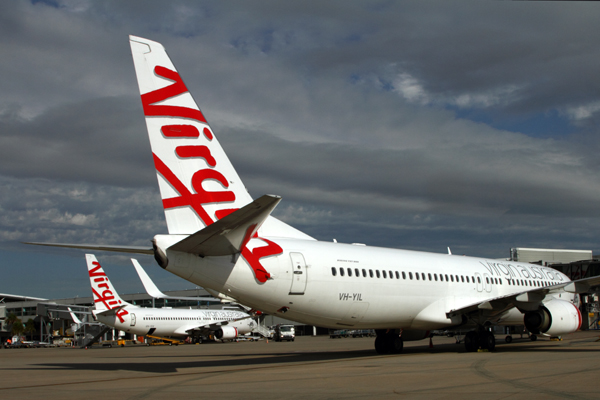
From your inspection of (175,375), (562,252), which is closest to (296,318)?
(175,375)

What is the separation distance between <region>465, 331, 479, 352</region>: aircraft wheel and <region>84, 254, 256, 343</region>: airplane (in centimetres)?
2873

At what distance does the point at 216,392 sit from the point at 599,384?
6.80m

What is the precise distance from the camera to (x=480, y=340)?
65.1 feet

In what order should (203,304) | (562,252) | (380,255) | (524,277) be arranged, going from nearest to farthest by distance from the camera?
1. (380,255)
2. (524,277)
3. (562,252)
4. (203,304)

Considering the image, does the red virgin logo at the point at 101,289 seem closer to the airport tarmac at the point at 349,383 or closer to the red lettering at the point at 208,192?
the airport tarmac at the point at 349,383

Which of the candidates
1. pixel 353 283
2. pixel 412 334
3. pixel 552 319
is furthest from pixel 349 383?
pixel 552 319

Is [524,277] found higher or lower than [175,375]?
higher

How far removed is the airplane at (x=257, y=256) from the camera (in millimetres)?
13180

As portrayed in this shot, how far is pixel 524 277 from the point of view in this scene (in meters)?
25.1

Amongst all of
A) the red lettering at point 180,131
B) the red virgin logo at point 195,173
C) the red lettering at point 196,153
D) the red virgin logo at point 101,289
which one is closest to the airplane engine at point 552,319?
the red virgin logo at point 195,173

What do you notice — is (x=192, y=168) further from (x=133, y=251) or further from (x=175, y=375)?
(x=175, y=375)

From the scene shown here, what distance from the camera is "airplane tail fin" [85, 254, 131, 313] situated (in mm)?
39625

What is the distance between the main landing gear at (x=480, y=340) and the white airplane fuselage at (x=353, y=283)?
1.08 meters

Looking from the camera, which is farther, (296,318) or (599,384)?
(296,318)
